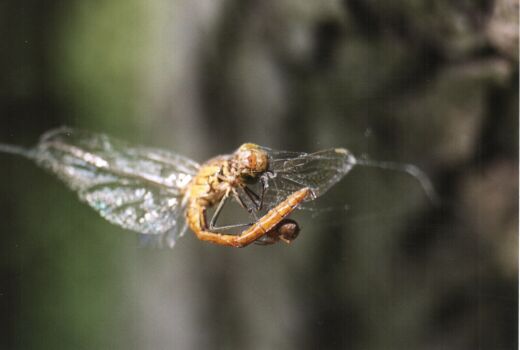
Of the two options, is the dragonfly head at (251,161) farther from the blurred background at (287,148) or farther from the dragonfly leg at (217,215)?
the blurred background at (287,148)

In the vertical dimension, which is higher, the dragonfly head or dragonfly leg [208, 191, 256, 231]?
the dragonfly head

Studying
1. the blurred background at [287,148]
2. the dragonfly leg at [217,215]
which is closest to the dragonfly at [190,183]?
the dragonfly leg at [217,215]

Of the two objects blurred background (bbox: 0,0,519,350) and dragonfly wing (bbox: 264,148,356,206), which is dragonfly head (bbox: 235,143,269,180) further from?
blurred background (bbox: 0,0,519,350)

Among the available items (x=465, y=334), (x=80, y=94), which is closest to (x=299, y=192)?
(x=465, y=334)

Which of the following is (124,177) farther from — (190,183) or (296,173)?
(296,173)

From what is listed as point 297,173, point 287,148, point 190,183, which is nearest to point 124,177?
point 190,183

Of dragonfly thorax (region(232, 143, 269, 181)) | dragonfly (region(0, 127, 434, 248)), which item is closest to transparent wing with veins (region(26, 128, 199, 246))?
dragonfly (region(0, 127, 434, 248))

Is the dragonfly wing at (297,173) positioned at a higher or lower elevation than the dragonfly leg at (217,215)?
higher
